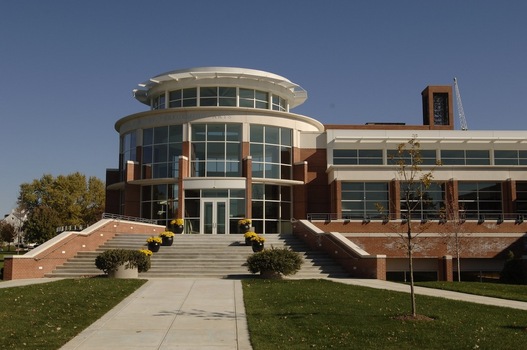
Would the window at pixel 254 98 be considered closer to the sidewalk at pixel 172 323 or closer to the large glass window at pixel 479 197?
the large glass window at pixel 479 197

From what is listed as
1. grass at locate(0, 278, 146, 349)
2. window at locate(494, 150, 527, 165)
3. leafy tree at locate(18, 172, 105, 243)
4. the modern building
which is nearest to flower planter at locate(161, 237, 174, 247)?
the modern building

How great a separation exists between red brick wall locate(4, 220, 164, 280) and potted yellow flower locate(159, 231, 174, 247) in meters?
3.05

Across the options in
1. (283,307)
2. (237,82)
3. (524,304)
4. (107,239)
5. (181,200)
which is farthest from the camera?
(237,82)

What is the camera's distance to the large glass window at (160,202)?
38969 millimetres

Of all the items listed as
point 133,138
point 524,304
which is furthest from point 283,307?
point 133,138

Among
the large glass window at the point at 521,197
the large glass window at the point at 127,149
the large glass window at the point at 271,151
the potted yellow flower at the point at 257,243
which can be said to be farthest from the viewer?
the large glass window at the point at 127,149

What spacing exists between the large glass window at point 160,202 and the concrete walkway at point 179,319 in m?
19.4

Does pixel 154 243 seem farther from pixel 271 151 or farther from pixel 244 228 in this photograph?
pixel 271 151

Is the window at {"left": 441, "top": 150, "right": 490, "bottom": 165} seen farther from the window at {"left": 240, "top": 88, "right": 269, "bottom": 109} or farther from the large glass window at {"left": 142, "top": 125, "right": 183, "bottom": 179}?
the large glass window at {"left": 142, "top": 125, "right": 183, "bottom": 179}

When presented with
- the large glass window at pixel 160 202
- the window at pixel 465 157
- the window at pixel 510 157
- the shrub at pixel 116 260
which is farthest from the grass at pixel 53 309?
the window at pixel 510 157

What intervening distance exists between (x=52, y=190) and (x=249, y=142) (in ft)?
118

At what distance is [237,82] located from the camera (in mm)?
41031

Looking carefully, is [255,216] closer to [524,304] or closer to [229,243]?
[229,243]

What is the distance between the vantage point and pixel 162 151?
4009cm
